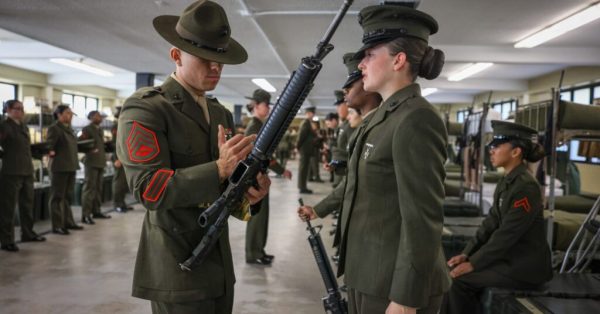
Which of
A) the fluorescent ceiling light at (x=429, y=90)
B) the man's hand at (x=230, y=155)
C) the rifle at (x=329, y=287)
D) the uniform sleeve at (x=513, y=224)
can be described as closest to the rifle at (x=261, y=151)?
the man's hand at (x=230, y=155)

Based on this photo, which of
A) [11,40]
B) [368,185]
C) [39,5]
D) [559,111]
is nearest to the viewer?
[368,185]

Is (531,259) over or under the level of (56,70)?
under

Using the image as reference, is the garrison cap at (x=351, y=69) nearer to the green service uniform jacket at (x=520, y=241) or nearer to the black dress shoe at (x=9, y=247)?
the green service uniform jacket at (x=520, y=241)

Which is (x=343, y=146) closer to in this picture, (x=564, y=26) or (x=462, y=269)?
(x=462, y=269)

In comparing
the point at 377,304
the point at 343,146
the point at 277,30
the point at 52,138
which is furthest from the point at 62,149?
the point at 377,304

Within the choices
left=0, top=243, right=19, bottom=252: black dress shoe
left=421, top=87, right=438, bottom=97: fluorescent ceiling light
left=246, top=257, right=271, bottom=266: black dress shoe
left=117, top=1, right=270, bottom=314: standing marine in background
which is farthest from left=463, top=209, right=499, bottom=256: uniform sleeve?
left=421, top=87, right=438, bottom=97: fluorescent ceiling light

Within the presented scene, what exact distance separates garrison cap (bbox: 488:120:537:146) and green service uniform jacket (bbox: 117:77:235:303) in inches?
86.3

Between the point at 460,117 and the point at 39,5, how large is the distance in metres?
17.4

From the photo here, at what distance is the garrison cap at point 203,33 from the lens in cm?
150

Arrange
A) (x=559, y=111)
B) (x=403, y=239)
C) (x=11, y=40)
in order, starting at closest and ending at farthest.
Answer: (x=403, y=239), (x=559, y=111), (x=11, y=40)

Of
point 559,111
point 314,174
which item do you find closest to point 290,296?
point 559,111

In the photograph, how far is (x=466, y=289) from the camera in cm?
294

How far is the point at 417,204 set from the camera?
132 cm

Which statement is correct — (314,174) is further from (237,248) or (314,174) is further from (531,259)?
(531,259)
